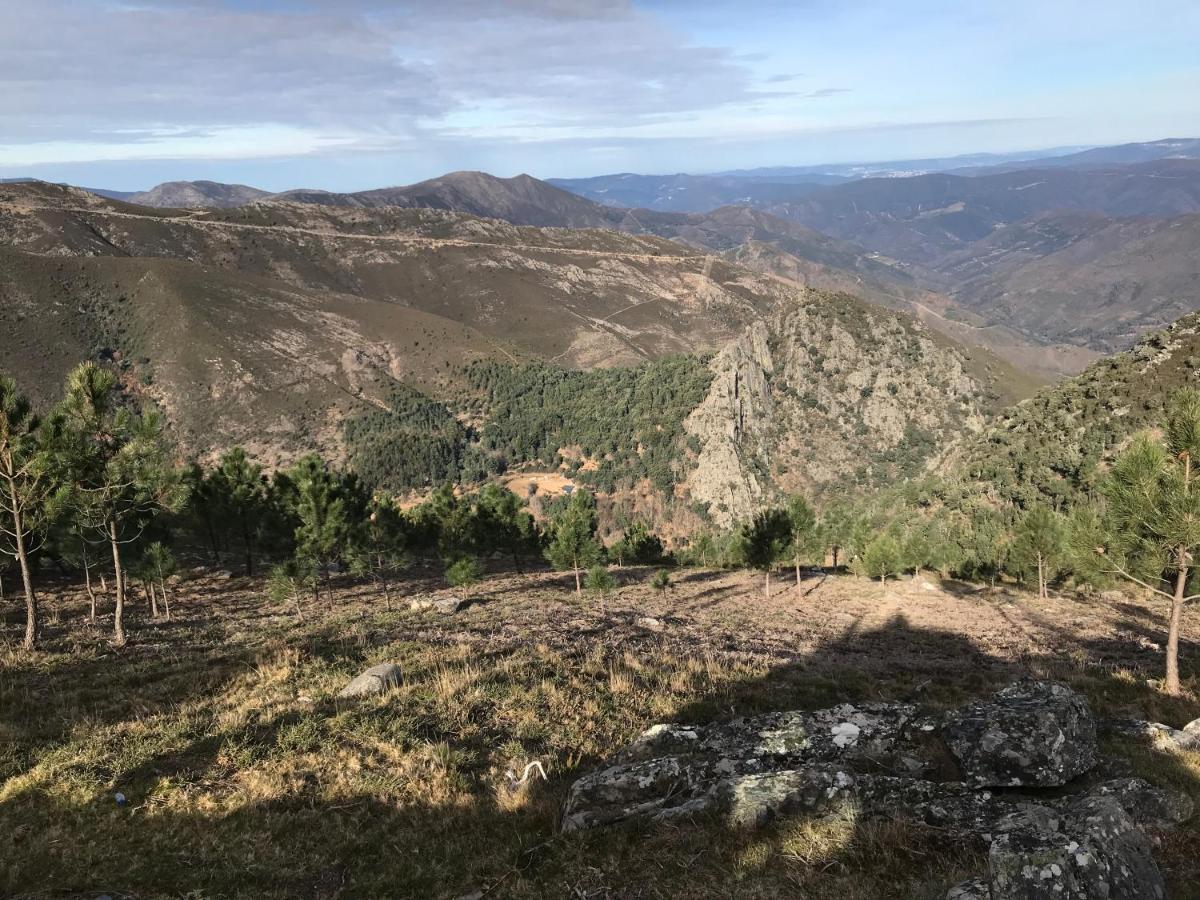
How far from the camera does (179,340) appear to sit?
640 feet

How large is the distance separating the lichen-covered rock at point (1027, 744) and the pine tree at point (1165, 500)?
9748 millimetres

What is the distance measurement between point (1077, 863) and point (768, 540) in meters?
49.8

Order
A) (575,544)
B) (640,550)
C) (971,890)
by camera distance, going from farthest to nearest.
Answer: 1. (640,550)
2. (575,544)
3. (971,890)

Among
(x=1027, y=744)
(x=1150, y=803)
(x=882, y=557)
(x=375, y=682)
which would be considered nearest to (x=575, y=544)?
(x=882, y=557)

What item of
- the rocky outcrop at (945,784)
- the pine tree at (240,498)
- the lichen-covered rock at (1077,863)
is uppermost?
the lichen-covered rock at (1077,863)

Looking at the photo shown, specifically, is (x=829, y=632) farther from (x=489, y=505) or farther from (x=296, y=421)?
(x=296, y=421)

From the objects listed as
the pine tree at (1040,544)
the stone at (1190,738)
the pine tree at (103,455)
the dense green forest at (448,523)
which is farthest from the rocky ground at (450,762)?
the pine tree at (1040,544)

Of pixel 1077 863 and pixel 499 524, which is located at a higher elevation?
pixel 1077 863

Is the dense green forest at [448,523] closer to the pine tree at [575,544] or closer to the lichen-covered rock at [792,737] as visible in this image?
the pine tree at [575,544]

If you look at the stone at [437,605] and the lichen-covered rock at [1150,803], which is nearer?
the lichen-covered rock at [1150,803]

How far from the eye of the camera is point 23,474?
20438 millimetres

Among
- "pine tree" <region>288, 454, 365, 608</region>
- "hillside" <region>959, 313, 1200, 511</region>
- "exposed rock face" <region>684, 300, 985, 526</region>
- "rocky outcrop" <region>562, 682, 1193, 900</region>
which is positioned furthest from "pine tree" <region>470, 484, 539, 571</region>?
"exposed rock face" <region>684, 300, 985, 526</region>

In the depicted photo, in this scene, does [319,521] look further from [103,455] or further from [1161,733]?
[1161,733]

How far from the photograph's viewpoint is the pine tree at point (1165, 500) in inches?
639
